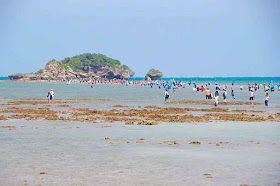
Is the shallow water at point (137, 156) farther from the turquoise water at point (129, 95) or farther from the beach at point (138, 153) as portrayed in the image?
the turquoise water at point (129, 95)

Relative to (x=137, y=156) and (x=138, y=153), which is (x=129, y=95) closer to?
(x=138, y=153)

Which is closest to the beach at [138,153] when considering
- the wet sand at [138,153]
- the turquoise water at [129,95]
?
the wet sand at [138,153]

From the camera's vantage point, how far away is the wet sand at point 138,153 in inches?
648

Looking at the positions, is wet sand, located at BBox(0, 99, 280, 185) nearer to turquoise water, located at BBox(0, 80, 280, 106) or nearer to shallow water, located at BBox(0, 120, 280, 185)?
shallow water, located at BBox(0, 120, 280, 185)

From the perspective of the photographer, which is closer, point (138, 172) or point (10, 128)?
point (138, 172)

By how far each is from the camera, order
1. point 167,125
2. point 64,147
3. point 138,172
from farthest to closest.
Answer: point 167,125, point 64,147, point 138,172

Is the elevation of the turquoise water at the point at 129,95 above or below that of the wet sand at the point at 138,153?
above

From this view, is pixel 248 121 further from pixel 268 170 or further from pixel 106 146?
pixel 268 170

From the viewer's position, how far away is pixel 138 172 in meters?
17.4

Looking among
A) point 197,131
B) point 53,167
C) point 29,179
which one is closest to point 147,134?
point 197,131

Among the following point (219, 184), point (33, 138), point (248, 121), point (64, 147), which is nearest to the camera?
point (219, 184)

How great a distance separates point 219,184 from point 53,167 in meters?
6.08

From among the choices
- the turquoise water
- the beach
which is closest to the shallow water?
the beach

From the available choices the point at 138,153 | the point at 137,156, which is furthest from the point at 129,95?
the point at 137,156
